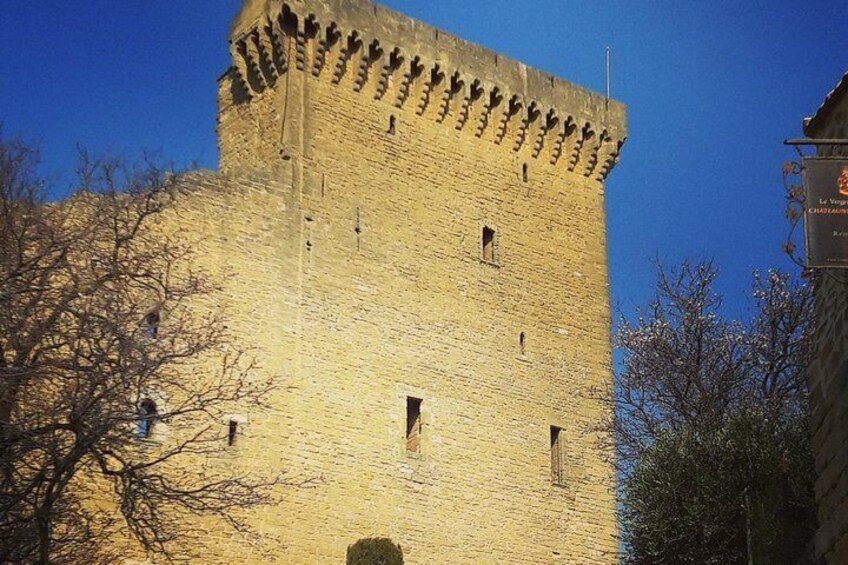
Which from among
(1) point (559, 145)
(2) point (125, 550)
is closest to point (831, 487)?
(2) point (125, 550)

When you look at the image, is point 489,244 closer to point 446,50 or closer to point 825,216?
point 446,50

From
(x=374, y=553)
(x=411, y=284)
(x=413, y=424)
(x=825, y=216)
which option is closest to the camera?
(x=825, y=216)

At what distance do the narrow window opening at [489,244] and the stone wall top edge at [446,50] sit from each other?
2.48m

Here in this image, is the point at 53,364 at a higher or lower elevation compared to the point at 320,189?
lower

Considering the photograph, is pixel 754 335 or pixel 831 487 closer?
pixel 831 487

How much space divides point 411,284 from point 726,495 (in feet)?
21.4

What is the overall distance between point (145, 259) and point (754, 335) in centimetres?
1043

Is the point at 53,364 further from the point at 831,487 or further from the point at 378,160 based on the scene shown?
the point at 378,160

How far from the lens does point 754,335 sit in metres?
21.5

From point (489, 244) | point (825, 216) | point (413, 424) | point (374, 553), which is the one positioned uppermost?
point (489, 244)

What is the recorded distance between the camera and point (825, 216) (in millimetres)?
9867

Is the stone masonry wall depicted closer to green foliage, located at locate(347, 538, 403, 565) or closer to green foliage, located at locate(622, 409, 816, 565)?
green foliage, located at locate(622, 409, 816, 565)

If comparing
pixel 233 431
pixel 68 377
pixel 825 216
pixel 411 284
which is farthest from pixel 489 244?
pixel 825 216

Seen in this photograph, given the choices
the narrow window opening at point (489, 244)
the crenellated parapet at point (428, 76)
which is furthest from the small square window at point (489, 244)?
the crenellated parapet at point (428, 76)
